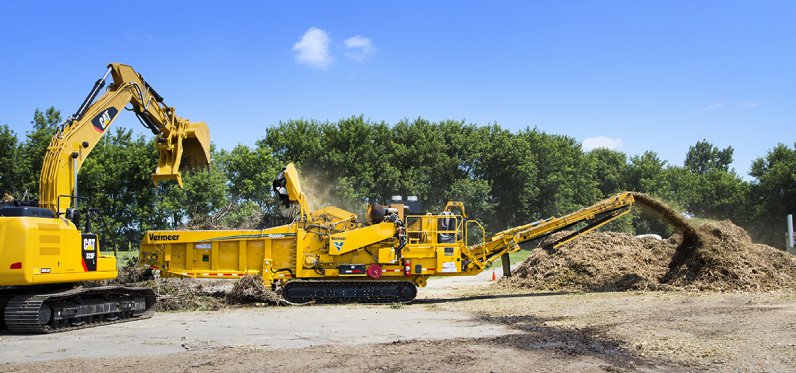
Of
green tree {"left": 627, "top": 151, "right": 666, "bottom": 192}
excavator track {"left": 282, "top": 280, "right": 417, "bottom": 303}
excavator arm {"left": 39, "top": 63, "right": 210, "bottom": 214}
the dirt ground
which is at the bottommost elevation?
the dirt ground

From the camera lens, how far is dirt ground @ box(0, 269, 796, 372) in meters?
8.43

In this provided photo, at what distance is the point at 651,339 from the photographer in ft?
32.5

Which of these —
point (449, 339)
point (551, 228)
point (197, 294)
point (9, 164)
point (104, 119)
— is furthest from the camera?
point (9, 164)

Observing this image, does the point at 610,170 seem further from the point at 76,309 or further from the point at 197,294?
the point at 76,309

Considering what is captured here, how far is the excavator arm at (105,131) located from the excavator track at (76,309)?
5.55ft

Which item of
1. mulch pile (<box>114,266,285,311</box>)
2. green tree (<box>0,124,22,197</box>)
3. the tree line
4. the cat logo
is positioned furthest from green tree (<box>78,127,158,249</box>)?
the cat logo

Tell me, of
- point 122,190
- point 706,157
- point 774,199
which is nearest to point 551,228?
point 122,190

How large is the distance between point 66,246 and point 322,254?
653cm

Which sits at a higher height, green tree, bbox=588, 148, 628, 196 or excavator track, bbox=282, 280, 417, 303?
green tree, bbox=588, 148, 628, 196

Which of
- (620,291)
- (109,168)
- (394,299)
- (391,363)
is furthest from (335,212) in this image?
(109,168)

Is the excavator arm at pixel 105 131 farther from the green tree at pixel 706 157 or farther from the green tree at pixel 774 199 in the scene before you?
the green tree at pixel 706 157

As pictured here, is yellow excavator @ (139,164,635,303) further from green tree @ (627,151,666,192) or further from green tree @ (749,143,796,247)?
green tree @ (627,151,666,192)

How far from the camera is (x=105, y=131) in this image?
47.6 ft

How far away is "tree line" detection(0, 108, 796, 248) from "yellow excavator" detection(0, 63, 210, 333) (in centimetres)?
1563
